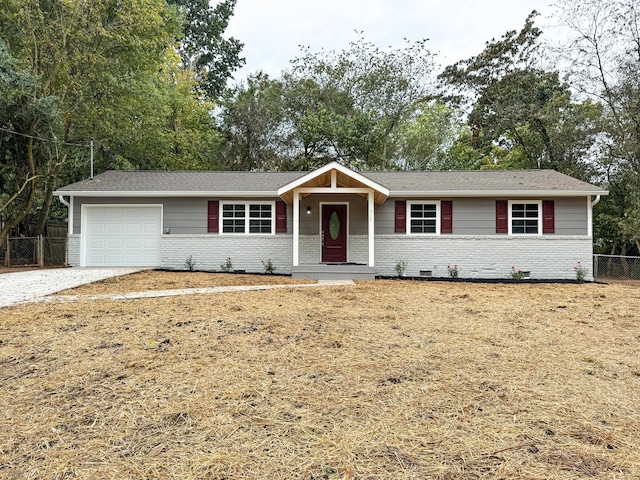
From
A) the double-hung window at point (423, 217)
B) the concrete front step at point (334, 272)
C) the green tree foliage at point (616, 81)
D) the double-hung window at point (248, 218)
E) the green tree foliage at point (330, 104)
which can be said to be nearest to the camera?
the concrete front step at point (334, 272)

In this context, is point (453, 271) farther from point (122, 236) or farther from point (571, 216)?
point (122, 236)

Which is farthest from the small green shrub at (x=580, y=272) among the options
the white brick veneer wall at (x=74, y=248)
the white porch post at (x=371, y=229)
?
the white brick veneer wall at (x=74, y=248)

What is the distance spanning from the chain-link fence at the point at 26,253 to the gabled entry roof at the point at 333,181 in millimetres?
8312

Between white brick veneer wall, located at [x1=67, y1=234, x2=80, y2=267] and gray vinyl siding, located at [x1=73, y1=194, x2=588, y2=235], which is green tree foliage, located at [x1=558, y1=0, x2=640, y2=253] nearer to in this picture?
gray vinyl siding, located at [x1=73, y1=194, x2=588, y2=235]

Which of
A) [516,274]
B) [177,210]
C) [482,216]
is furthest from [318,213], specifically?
[516,274]

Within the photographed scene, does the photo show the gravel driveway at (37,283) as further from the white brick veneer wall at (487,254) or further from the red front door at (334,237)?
the white brick veneer wall at (487,254)

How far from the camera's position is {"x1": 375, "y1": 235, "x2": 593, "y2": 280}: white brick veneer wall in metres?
11.2

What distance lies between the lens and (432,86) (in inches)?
816

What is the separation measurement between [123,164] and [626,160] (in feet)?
66.9

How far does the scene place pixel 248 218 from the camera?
39.4ft

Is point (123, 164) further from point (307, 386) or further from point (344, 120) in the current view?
point (307, 386)

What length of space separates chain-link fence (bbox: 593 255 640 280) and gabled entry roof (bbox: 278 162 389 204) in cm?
774

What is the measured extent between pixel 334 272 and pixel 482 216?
4892mm

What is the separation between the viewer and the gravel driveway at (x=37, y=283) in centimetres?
666
